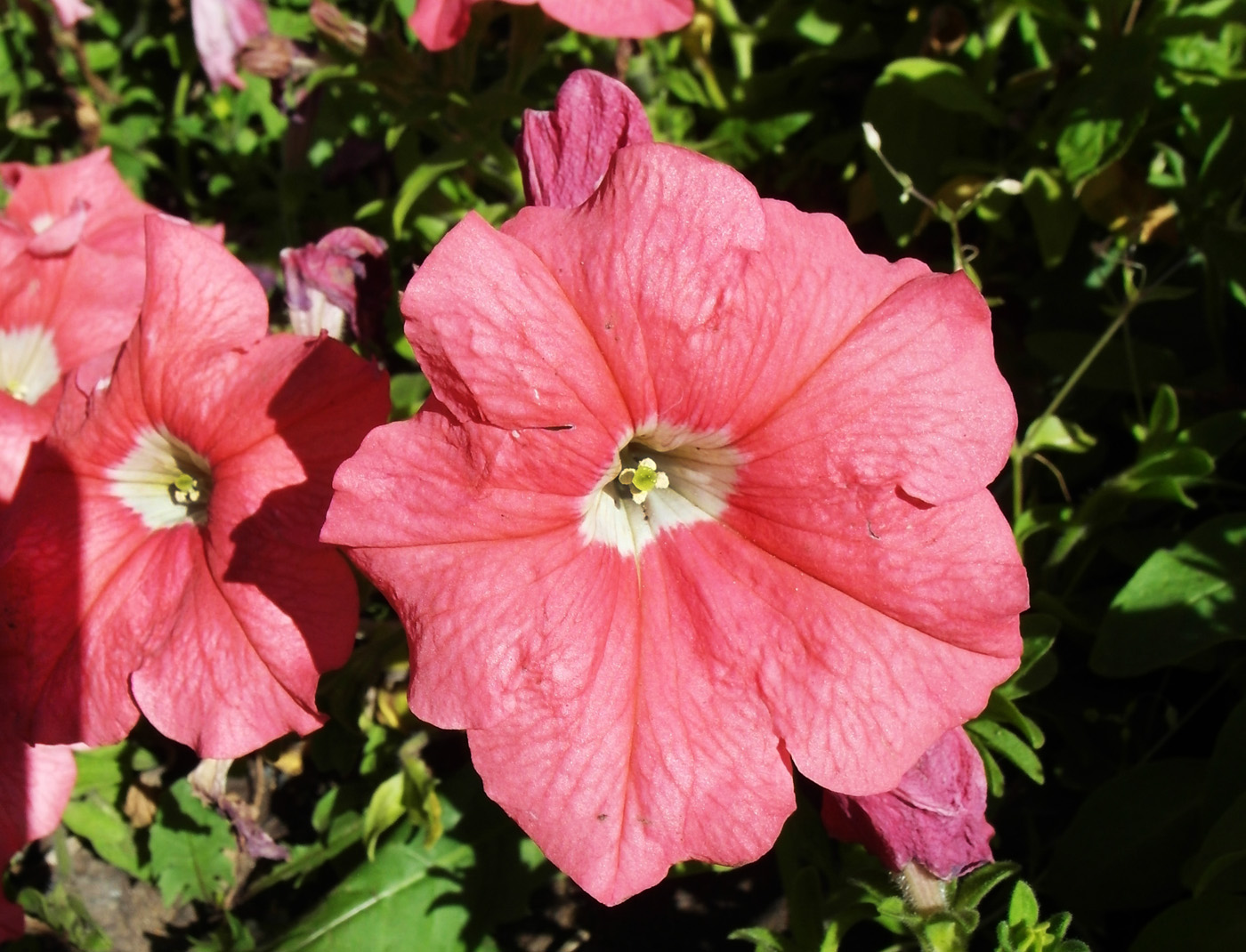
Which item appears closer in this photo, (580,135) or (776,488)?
(776,488)

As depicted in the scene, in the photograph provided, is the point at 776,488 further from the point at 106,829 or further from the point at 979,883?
the point at 106,829

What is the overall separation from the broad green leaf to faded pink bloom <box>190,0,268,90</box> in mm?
2716

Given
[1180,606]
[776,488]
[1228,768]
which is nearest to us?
[776,488]

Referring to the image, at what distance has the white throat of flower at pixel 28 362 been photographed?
2.18m

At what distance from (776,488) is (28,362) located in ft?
5.59

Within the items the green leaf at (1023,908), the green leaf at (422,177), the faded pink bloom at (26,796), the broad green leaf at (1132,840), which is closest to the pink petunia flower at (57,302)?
the green leaf at (422,177)

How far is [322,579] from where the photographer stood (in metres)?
1.62

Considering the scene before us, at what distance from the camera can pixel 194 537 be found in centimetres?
175

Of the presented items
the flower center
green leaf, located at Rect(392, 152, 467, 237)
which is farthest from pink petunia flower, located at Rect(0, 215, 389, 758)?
green leaf, located at Rect(392, 152, 467, 237)

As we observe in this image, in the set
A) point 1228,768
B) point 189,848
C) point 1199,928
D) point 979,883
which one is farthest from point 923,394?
point 189,848

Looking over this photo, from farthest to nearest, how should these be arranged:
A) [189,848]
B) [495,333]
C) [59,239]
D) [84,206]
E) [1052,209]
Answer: [189,848]
[1052,209]
[84,206]
[59,239]
[495,333]

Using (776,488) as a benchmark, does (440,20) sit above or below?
above

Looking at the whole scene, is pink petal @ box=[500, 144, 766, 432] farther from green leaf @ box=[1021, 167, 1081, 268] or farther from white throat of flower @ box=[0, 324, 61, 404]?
white throat of flower @ box=[0, 324, 61, 404]

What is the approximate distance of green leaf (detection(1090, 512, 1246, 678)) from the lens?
71.1 inches
